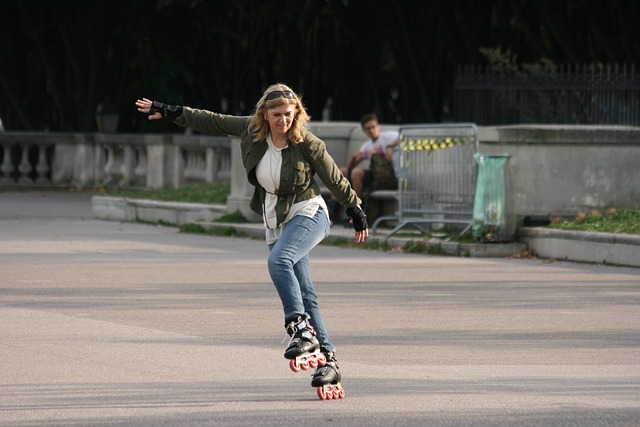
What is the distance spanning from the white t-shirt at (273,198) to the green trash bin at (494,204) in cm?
871

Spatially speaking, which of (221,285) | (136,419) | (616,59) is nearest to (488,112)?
(616,59)

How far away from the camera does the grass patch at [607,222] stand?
16.3m

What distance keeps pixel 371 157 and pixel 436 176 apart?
1316 millimetres

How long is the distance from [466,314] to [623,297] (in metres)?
1.76

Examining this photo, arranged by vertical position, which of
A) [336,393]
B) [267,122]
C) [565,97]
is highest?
[565,97]

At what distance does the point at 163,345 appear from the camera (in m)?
10.0

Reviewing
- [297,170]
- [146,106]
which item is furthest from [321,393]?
[146,106]

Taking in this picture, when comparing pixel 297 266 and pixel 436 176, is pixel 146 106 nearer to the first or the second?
pixel 297 266

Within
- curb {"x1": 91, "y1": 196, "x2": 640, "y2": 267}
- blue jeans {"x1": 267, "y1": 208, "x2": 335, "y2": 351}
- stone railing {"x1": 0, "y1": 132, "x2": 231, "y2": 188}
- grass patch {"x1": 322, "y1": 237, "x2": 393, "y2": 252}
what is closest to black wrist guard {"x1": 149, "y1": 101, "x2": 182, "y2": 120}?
blue jeans {"x1": 267, "y1": 208, "x2": 335, "y2": 351}

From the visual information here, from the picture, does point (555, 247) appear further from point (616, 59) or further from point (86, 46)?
point (86, 46)

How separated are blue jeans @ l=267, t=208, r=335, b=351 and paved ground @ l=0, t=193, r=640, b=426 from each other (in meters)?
0.42

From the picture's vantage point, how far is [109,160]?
32688 mm

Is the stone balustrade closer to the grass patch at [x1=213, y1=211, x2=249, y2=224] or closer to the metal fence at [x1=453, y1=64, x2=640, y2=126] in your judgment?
the grass patch at [x1=213, y1=211, x2=249, y2=224]

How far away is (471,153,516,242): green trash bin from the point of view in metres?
17.1
